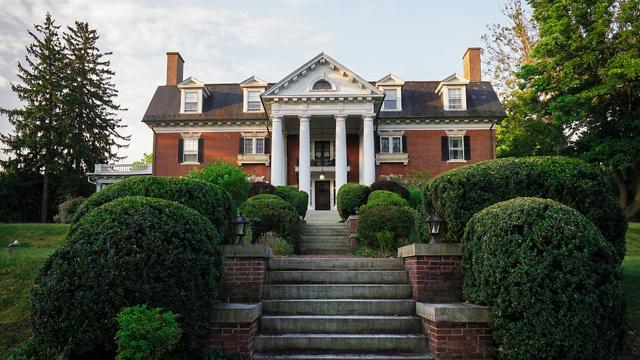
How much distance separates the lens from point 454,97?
97.3 ft

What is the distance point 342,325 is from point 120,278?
3018mm

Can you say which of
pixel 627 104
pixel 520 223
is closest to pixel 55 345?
pixel 520 223

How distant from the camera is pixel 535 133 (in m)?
29.5

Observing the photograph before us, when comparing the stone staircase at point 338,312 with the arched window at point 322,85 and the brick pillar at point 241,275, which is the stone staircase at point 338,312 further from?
the arched window at point 322,85

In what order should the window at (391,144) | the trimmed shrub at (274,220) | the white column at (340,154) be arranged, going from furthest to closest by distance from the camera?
Answer: 1. the window at (391,144)
2. the white column at (340,154)
3. the trimmed shrub at (274,220)

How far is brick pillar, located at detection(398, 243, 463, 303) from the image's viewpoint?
22.7 feet

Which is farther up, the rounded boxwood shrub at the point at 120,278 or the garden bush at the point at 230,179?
the garden bush at the point at 230,179

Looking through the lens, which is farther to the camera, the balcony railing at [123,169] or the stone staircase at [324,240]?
the balcony railing at [123,169]

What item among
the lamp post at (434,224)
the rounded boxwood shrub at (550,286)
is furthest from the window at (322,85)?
the rounded boxwood shrub at (550,286)

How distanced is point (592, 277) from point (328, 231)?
35.5 ft

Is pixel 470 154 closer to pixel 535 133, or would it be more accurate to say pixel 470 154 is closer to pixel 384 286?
pixel 535 133

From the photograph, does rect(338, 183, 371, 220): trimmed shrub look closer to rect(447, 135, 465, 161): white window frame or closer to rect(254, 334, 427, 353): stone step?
rect(447, 135, 465, 161): white window frame

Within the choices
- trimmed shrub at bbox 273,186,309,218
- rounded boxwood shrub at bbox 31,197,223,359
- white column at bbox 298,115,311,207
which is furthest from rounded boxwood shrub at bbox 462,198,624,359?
white column at bbox 298,115,311,207

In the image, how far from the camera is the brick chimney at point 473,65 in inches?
1251
